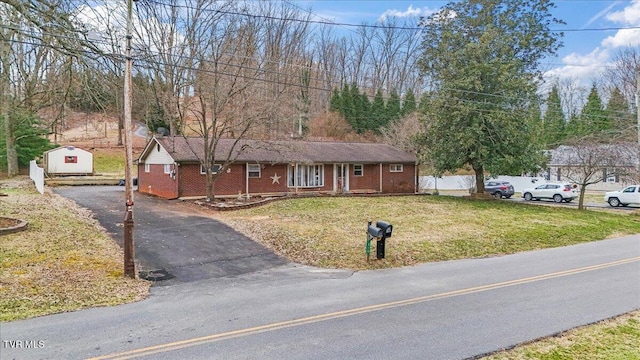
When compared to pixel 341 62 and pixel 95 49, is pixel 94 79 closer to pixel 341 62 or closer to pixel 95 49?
pixel 95 49

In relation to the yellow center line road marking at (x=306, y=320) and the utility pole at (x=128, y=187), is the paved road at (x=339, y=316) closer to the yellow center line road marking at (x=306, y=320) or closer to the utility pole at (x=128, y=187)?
the yellow center line road marking at (x=306, y=320)

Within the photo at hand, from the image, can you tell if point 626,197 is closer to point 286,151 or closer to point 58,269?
point 286,151

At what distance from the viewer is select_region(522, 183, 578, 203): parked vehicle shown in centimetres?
3075

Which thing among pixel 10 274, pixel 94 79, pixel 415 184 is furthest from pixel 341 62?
pixel 10 274

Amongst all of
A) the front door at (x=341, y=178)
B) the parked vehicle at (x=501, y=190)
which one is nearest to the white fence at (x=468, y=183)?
the parked vehicle at (x=501, y=190)

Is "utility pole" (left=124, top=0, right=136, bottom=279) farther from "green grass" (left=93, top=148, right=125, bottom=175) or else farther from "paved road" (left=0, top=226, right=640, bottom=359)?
"green grass" (left=93, top=148, right=125, bottom=175)

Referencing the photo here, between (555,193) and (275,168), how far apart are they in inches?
810

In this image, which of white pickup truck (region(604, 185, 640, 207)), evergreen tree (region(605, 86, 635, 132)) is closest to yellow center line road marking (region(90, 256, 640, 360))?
white pickup truck (region(604, 185, 640, 207))

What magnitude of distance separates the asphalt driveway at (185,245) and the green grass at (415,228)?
84 cm

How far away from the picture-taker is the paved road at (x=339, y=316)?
223 inches

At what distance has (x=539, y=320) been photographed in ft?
22.7

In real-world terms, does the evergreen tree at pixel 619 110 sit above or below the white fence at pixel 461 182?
above

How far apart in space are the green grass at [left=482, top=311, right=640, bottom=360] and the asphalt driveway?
21.9 feet

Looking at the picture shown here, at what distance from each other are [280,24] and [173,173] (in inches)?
1133
